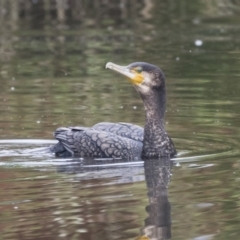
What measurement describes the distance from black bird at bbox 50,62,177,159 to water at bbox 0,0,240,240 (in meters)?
0.19

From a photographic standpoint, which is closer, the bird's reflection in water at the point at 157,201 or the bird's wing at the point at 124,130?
the bird's reflection in water at the point at 157,201

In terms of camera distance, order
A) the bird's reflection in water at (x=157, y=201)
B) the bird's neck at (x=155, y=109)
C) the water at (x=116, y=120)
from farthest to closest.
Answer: the bird's neck at (x=155, y=109) < the water at (x=116, y=120) < the bird's reflection in water at (x=157, y=201)

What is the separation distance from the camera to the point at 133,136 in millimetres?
10484

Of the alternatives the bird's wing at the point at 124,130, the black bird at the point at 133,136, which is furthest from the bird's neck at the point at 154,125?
the bird's wing at the point at 124,130

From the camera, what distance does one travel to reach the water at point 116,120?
7.58m

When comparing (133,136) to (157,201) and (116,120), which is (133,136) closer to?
(116,120)

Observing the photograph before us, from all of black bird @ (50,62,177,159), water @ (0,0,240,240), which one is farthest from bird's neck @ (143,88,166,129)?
water @ (0,0,240,240)

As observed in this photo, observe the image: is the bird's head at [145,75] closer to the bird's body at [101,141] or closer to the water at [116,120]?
the bird's body at [101,141]

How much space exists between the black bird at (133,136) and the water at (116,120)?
7.7 inches

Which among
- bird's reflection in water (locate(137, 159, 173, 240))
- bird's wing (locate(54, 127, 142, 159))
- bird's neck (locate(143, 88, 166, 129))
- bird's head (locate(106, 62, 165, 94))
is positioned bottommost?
bird's reflection in water (locate(137, 159, 173, 240))

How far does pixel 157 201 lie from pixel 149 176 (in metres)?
1.10

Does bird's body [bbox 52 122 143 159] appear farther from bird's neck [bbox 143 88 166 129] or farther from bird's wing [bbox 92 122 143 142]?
bird's neck [bbox 143 88 166 129]

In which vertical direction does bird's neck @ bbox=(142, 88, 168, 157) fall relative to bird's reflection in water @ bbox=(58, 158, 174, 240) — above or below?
above

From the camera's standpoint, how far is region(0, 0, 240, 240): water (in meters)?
7.58
